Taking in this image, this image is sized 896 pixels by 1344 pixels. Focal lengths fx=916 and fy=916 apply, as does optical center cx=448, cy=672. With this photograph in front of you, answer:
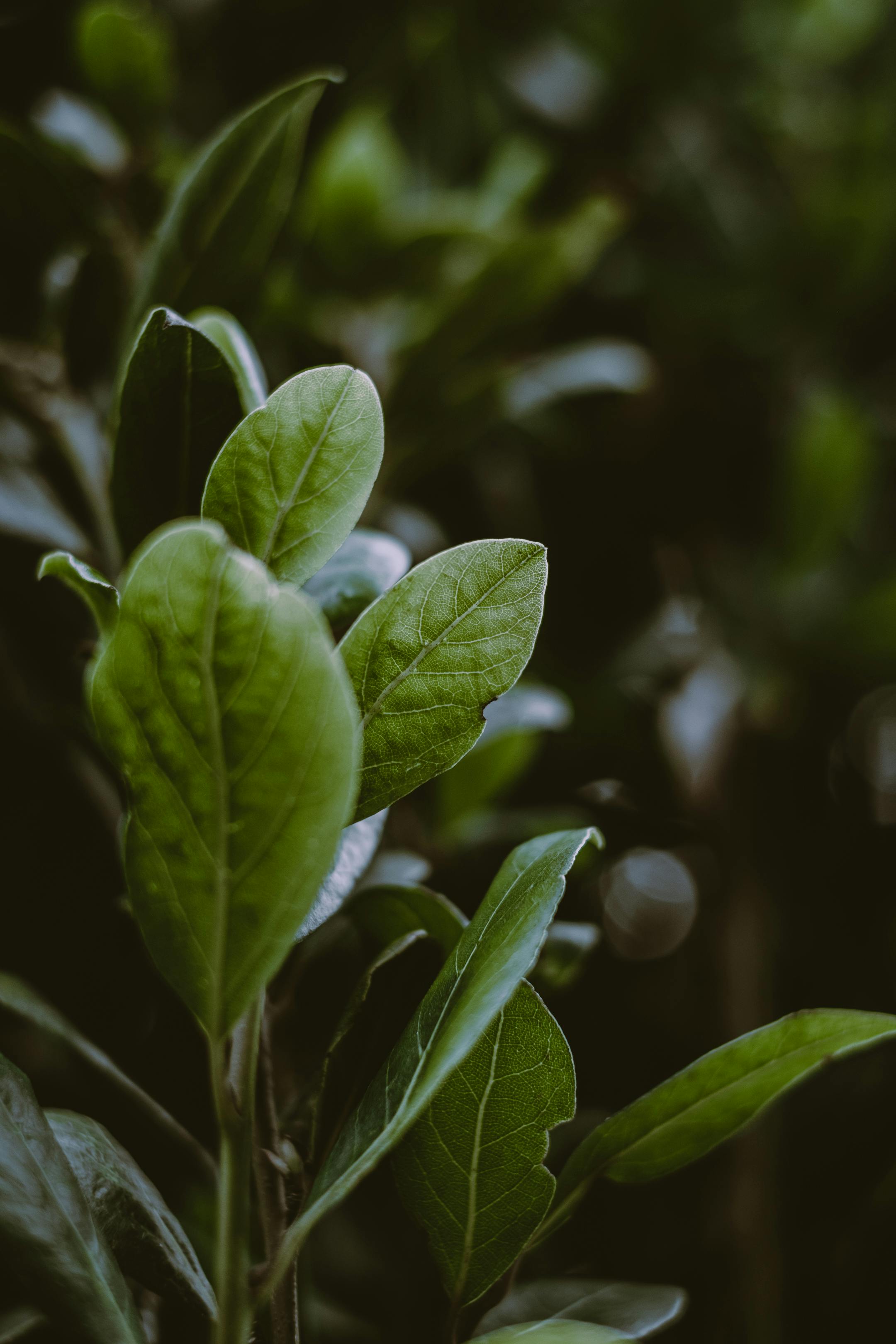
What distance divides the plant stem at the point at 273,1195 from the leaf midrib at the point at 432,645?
0.46ft

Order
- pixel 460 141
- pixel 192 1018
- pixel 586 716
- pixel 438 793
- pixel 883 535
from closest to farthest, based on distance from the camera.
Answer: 1. pixel 192 1018
2. pixel 438 793
3. pixel 586 716
4. pixel 460 141
5. pixel 883 535

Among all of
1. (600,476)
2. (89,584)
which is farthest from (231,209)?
(600,476)

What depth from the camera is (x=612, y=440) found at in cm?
121

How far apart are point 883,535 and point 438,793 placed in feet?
3.91

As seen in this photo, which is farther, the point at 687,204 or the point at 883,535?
the point at 883,535

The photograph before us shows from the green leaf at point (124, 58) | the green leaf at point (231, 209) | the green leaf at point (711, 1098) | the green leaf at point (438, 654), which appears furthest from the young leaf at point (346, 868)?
the green leaf at point (124, 58)

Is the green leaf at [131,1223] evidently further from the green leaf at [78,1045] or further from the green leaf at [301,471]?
the green leaf at [301,471]

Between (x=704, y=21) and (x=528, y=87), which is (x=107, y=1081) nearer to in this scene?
(x=528, y=87)

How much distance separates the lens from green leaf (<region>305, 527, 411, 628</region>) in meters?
0.39

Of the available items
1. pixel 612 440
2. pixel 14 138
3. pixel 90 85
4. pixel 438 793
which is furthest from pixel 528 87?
pixel 438 793

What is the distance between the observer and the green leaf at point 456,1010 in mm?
256

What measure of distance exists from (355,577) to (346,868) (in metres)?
0.13

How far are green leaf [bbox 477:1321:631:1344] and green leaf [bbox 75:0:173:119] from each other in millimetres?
794

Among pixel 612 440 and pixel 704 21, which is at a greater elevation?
pixel 704 21
